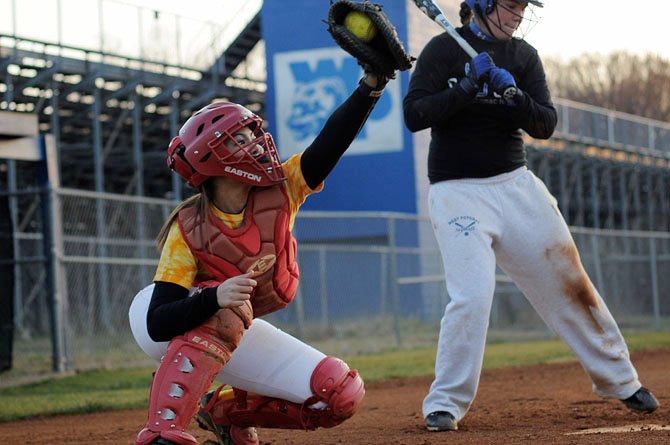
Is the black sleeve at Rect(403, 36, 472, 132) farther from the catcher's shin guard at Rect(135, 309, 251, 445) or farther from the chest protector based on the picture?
the catcher's shin guard at Rect(135, 309, 251, 445)

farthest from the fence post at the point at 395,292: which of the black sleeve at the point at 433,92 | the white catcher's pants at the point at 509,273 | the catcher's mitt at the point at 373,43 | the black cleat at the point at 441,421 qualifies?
the catcher's mitt at the point at 373,43

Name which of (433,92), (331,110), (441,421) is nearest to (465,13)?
(433,92)

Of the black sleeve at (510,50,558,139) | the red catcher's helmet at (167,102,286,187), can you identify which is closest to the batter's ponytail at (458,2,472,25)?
the black sleeve at (510,50,558,139)

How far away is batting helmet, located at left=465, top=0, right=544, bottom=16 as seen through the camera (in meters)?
6.39

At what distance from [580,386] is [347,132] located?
4.88 meters

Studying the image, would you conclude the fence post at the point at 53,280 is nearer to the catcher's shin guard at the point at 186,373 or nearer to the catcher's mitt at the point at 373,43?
the catcher's shin guard at the point at 186,373

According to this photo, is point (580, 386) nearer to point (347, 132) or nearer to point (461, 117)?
point (461, 117)

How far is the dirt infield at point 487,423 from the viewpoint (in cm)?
566

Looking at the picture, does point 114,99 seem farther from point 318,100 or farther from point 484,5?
point 484,5

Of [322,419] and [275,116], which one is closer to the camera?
[322,419]

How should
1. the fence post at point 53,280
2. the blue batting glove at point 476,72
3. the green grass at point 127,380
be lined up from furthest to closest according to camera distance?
1. the fence post at point 53,280
2. the green grass at point 127,380
3. the blue batting glove at point 476,72

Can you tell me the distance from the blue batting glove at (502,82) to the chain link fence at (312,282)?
287 inches

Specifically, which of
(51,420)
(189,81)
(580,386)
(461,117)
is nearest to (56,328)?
(51,420)

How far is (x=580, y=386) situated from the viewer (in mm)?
9156
